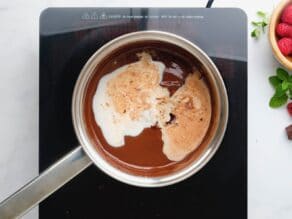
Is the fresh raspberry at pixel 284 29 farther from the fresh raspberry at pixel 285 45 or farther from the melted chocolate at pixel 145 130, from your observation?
the melted chocolate at pixel 145 130

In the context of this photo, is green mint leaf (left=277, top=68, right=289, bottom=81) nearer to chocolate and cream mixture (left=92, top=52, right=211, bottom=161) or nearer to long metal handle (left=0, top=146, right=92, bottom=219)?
chocolate and cream mixture (left=92, top=52, right=211, bottom=161)

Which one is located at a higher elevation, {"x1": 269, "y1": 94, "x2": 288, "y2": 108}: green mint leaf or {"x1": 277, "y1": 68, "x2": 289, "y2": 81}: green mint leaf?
{"x1": 277, "y1": 68, "x2": 289, "y2": 81}: green mint leaf

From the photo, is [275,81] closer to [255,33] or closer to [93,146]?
[255,33]

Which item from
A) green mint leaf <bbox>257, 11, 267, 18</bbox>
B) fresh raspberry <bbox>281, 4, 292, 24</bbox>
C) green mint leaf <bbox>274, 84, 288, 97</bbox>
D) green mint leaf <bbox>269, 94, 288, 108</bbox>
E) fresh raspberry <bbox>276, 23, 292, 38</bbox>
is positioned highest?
fresh raspberry <bbox>281, 4, 292, 24</bbox>

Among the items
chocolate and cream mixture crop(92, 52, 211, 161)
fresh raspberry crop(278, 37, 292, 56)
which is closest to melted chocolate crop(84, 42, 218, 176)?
chocolate and cream mixture crop(92, 52, 211, 161)

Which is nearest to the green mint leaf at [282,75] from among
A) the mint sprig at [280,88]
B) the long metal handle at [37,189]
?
the mint sprig at [280,88]

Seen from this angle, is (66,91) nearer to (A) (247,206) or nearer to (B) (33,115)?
(B) (33,115)
